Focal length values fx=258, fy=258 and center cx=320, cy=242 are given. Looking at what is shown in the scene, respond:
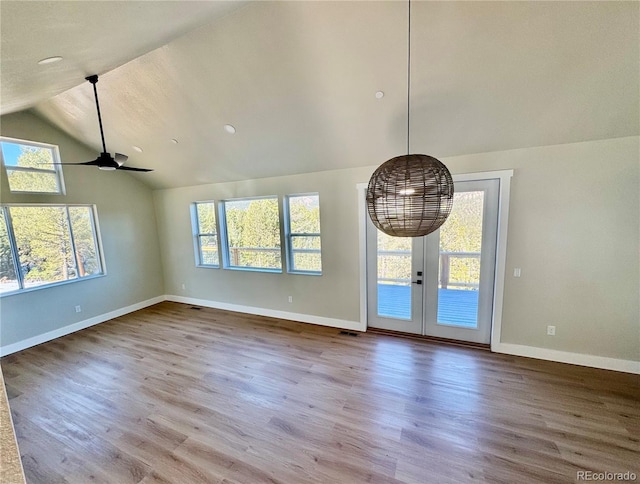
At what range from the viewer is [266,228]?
15.6 ft

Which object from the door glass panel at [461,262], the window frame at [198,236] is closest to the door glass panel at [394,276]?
the door glass panel at [461,262]

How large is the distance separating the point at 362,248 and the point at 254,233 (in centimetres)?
215

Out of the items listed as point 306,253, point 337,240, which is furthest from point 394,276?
point 306,253

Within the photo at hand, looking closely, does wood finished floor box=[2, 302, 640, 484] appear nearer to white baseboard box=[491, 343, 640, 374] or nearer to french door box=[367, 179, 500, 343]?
white baseboard box=[491, 343, 640, 374]

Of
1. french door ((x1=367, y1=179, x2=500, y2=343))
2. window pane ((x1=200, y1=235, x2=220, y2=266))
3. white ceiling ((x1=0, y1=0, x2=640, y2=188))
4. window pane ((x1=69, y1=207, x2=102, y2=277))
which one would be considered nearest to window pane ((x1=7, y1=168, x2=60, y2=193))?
window pane ((x1=69, y1=207, x2=102, y2=277))

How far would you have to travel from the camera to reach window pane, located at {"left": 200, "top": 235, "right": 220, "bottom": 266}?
5.34m

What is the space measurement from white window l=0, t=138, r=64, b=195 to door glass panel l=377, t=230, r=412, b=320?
4986 mm

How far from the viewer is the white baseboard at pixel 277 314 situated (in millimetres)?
4156

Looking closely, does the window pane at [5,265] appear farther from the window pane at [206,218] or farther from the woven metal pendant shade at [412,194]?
the woven metal pendant shade at [412,194]

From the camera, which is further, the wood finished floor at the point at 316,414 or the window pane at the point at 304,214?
the window pane at the point at 304,214

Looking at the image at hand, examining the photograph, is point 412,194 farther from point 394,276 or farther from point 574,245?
point 574,245

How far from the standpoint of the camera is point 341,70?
2.42 m

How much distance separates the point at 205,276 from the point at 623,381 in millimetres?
6246

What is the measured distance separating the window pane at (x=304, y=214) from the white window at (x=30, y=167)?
3.51 metres
